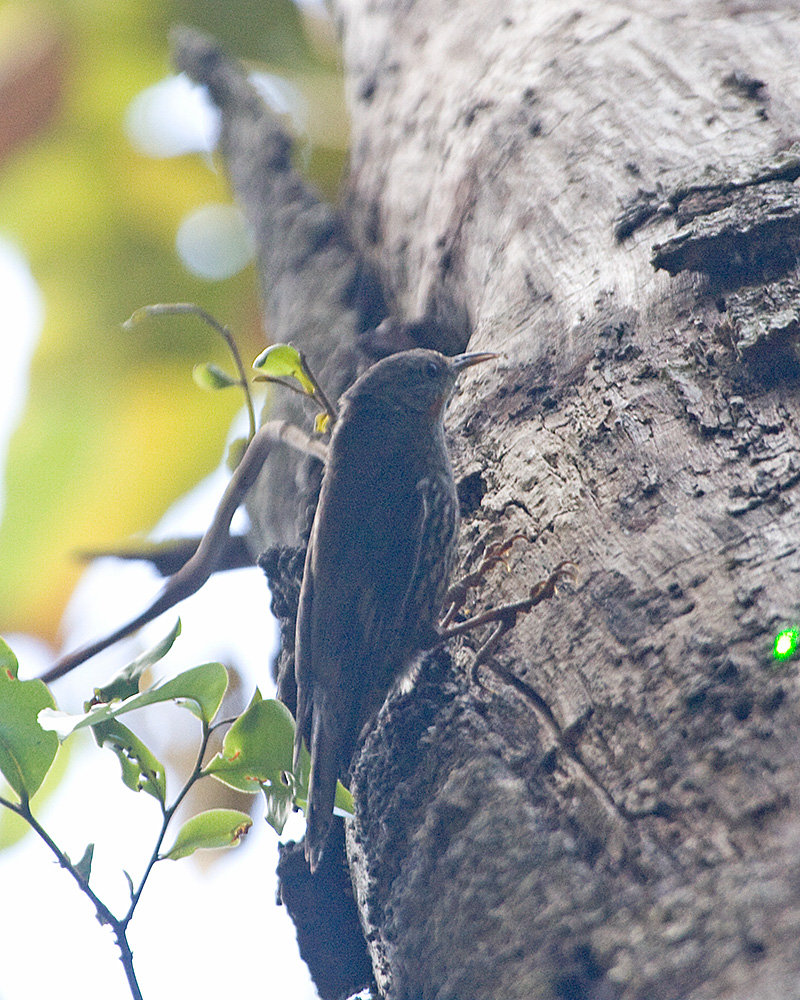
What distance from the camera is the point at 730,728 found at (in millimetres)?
1078

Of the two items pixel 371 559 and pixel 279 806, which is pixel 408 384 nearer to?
pixel 371 559

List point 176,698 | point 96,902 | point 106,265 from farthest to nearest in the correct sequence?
point 106,265 → point 176,698 → point 96,902

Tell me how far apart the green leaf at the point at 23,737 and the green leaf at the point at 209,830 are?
0.25 m

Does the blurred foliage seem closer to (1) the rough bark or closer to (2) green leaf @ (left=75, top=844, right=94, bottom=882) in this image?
(1) the rough bark

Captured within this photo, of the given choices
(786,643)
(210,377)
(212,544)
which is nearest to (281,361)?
(210,377)

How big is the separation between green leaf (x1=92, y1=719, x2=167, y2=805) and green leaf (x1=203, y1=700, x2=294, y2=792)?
0.09m

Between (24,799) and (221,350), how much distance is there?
256 centimetres

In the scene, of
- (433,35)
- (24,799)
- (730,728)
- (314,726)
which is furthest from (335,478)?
(433,35)

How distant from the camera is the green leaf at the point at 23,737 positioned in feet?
4.35

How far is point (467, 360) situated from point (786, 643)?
966mm

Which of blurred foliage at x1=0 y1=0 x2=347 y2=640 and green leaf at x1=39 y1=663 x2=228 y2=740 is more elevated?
blurred foliage at x1=0 y1=0 x2=347 y2=640

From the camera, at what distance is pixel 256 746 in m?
1.47

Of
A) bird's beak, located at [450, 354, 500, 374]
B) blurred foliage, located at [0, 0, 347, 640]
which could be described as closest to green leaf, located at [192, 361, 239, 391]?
bird's beak, located at [450, 354, 500, 374]

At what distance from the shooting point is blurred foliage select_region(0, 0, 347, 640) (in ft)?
11.5
